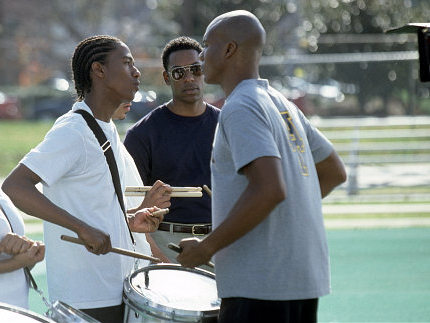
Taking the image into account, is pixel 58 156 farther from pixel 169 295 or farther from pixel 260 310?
pixel 260 310

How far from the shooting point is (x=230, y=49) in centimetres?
383

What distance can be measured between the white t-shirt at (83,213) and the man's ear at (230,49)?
92 centimetres

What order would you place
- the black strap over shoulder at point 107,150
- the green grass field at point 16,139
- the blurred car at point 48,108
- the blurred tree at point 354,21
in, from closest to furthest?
the black strap over shoulder at point 107,150, the green grass field at point 16,139, the blurred tree at point 354,21, the blurred car at point 48,108

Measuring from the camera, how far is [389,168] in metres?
18.4

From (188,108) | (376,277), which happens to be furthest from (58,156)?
(376,277)

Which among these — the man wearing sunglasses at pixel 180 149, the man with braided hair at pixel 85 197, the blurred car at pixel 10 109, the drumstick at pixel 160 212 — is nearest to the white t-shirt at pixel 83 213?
the man with braided hair at pixel 85 197

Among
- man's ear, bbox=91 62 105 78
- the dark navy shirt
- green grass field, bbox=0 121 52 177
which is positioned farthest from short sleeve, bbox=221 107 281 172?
green grass field, bbox=0 121 52 177

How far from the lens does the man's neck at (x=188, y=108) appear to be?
6.37 metres

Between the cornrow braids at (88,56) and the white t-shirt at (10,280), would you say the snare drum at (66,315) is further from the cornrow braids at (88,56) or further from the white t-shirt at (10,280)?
the cornrow braids at (88,56)

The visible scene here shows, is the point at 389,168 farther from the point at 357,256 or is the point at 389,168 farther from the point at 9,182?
the point at 9,182

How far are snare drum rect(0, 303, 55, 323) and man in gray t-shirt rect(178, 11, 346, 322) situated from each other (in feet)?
1.83

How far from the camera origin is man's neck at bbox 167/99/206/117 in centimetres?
637

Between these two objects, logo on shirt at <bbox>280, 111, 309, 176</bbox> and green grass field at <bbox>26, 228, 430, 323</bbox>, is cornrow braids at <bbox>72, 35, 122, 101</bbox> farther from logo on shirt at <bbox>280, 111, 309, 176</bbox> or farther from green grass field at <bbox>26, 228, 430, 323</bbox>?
green grass field at <bbox>26, 228, 430, 323</bbox>

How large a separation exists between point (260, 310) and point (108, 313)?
103cm
